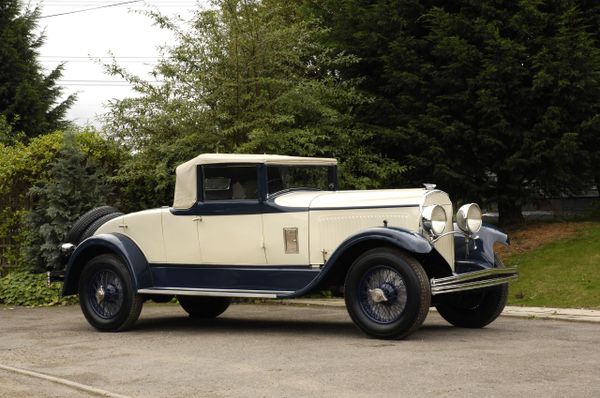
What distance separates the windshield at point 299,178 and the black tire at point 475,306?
2.06 metres

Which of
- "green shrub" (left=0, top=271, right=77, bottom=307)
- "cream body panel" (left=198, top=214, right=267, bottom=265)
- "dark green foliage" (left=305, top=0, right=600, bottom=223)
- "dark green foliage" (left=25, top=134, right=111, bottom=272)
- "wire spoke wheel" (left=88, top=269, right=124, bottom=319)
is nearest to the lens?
"cream body panel" (left=198, top=214, right=267, bottom=265)

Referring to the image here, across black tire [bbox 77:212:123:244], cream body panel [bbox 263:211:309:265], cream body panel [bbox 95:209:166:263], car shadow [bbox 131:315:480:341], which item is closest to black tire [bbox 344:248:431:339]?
car shadow [bbox 131:315:480:341]

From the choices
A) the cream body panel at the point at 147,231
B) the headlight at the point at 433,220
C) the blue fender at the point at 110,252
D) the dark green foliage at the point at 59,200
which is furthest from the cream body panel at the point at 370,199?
the dark green foliage at the point at 59,200

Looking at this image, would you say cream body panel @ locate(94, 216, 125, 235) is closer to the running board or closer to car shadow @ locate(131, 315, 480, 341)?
the running board

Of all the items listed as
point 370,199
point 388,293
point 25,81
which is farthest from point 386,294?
point 25,81

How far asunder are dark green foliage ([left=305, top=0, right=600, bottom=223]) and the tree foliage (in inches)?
33.3

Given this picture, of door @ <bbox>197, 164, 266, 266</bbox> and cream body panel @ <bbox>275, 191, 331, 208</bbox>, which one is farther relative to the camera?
door @ <bbox>197, 164, 266, 266</bbox>

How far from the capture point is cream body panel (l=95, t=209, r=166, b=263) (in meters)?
11.2

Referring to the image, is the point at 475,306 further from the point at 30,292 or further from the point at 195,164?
the point at 30,292

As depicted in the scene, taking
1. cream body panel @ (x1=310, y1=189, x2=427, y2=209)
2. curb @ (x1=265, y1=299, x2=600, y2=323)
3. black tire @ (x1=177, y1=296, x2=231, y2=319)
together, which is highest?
cream body panel @ (x1=310, y1=189, x2=427, y2=209)

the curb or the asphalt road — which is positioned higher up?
the asphalt road

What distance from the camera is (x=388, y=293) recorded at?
9.61 meters

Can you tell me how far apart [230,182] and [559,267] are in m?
6.59

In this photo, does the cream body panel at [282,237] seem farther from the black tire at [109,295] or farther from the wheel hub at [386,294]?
the black tire at [109,295]
